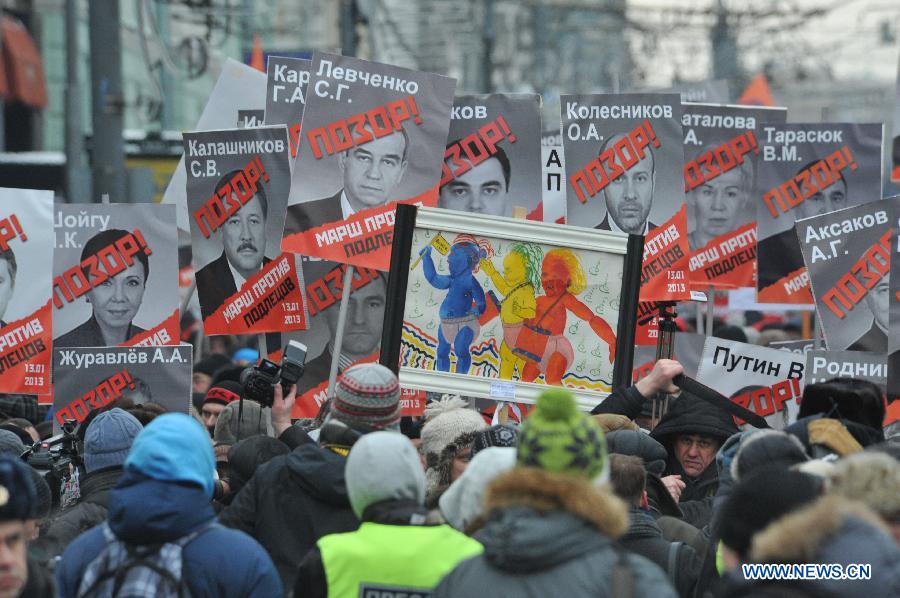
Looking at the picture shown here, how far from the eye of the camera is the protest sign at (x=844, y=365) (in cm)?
709

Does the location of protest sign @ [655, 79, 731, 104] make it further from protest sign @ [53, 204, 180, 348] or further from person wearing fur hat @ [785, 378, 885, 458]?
person wearing fur hat @ [785, 378, 885, 458]

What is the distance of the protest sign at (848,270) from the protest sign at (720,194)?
1.48 m

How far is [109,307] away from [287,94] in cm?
161

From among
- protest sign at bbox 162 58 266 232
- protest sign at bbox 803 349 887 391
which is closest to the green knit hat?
protest sign at bbox 803 349 887 391

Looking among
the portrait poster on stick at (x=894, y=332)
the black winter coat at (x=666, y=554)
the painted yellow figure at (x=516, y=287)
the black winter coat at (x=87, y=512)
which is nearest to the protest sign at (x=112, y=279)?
the painted yellow figure at (x=516, y=287)

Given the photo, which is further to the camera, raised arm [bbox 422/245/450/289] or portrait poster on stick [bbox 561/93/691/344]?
portrait poster on stick [bbox 561/93/691/344]

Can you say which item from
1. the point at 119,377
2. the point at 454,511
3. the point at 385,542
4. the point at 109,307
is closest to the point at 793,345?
the point at 119,377

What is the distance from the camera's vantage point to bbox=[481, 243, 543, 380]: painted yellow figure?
685 centimetres

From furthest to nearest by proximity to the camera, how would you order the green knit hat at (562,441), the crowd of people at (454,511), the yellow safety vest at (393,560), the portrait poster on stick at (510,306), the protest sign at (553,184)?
1. the protest sign at (553,184)
2. the portrait poster on stick at (510,306)
3. the yellow safety vest at (393,560)
4. the green knit hat at (562,441)
5. the crowd of people at (454,511)

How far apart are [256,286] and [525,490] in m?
5.18

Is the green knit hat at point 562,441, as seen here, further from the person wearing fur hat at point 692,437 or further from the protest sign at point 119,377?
the protest sign at point 119,377

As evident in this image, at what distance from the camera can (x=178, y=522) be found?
3.84 m

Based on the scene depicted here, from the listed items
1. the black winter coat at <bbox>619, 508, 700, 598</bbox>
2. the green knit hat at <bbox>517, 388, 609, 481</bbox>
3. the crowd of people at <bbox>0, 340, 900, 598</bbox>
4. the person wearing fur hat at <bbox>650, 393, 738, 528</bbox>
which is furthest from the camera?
the person wearing fur hat at <bbox>650, 393, 738, 528</bbox>

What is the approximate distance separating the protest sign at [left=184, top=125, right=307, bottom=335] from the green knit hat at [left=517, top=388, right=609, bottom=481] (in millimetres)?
4989
